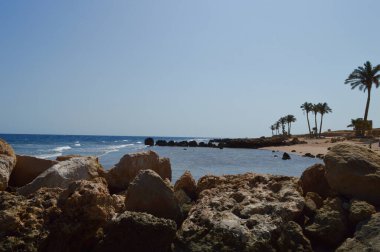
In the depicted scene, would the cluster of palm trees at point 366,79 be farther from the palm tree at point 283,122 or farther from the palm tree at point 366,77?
the palm tree at point 283,122

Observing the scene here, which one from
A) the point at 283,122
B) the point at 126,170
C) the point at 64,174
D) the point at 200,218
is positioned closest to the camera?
the point at 200,218

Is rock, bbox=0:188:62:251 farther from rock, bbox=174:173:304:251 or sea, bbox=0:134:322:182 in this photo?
sea, bbox=0:134:322:182

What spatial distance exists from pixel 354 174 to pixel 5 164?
6694mm

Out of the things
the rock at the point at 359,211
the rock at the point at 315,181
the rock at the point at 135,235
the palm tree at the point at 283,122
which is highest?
the palm tree at the point at 283,122

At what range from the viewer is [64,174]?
8477 mm

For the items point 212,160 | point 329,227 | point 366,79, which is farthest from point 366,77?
point 329,227

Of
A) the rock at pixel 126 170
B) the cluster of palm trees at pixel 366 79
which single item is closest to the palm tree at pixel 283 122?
the cluster of palm trees at pixel 366 79

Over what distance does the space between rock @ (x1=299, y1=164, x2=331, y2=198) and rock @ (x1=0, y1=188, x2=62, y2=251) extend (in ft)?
15.9

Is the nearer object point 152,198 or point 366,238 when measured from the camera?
point 366,238

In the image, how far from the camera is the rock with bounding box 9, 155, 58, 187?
9.55m

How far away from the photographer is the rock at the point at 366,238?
18.5 ft

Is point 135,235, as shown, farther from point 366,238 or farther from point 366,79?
point 366,79

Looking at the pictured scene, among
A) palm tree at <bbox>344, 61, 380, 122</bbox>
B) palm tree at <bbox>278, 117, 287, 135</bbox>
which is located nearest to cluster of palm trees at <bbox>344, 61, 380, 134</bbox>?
palm tree at <bbox>344, 61, 380, 122</bbox>

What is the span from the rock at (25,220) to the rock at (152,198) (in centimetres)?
127
